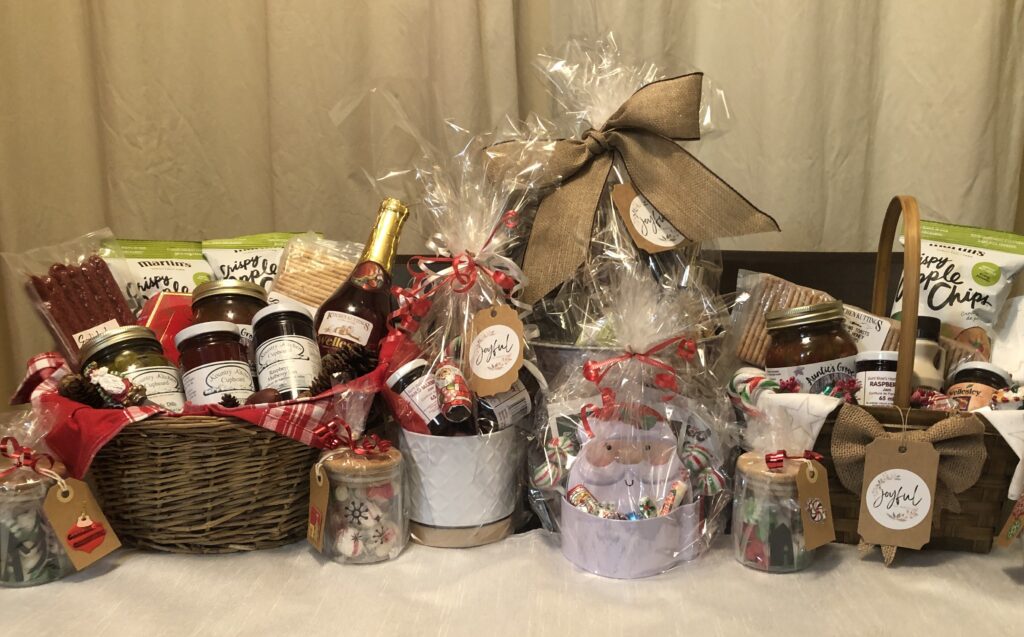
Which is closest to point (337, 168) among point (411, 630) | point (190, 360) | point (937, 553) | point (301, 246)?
point (301, 246)

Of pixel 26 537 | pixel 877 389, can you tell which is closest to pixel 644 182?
pixel 877 389

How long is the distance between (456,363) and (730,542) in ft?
1.26

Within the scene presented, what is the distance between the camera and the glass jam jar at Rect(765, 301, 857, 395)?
3.13 feet

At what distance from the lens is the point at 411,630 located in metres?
0.80

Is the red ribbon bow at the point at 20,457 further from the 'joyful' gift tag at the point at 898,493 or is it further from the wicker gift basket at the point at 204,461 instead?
the 'joyful' gift tag at the point at 898,493

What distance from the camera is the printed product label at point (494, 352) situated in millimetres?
931

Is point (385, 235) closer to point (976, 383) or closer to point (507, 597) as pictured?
point (507, 597)

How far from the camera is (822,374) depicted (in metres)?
0.96

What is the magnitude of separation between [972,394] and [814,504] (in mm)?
248

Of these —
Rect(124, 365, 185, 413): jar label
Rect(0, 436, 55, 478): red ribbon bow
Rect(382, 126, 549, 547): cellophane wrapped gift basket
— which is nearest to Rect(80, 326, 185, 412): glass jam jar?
Rect(124, 365, 185, 413): jar label

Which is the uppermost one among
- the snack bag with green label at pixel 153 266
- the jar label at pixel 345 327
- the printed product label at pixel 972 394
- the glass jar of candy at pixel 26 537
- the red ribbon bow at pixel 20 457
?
the snack bag with green label at pixel 153 266

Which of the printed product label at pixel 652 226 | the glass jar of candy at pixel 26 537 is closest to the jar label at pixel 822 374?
the printed product label at pixel 652 226

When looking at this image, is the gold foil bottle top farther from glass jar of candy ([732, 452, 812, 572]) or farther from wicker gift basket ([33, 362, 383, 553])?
glass jar of candy ([732, 452, 812, 572])

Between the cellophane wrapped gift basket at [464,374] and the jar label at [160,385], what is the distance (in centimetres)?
24
